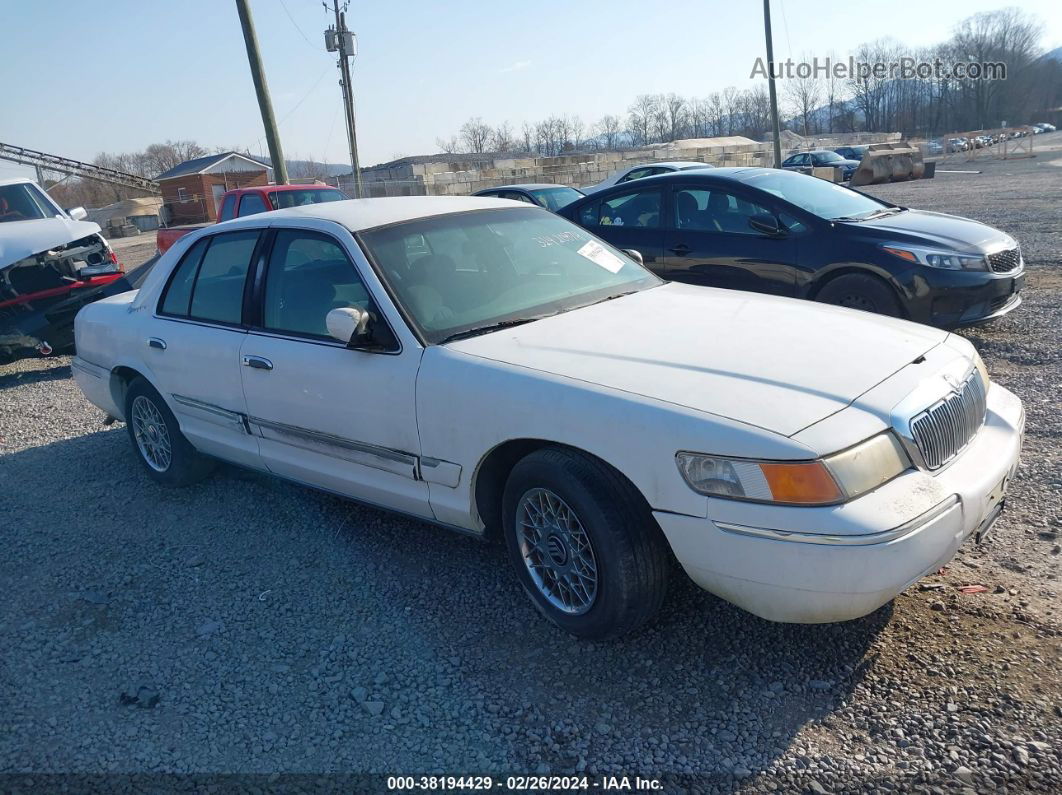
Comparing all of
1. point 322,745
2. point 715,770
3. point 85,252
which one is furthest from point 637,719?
point 85,252

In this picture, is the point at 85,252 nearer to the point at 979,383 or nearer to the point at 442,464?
the point at 442,464

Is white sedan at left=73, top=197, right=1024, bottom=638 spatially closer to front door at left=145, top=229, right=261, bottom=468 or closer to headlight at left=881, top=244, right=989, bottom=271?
front door at left=145, top=229, right=261, bottom=468

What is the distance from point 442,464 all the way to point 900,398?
173 centimetres

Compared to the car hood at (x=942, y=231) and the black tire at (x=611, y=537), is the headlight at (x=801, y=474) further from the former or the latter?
the car hood at (x=942, y=231)

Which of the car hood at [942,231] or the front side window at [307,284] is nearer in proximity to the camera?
the front side window at [307,284]

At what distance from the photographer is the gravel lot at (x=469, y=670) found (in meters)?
2.55

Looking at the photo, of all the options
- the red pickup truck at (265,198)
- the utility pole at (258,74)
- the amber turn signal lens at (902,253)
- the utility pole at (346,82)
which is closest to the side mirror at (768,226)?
the amber turn signal lens at (902,253)

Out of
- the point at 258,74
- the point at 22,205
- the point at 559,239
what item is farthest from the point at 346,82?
the point at 559,239

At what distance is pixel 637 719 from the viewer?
8.98ft

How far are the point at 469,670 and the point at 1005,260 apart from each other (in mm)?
5751

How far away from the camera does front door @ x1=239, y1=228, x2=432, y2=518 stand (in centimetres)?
352

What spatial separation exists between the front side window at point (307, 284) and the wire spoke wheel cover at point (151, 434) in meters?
1.42

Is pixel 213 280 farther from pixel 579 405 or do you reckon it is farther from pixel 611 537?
pixel 611 537

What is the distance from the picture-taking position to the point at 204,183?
48.3m
